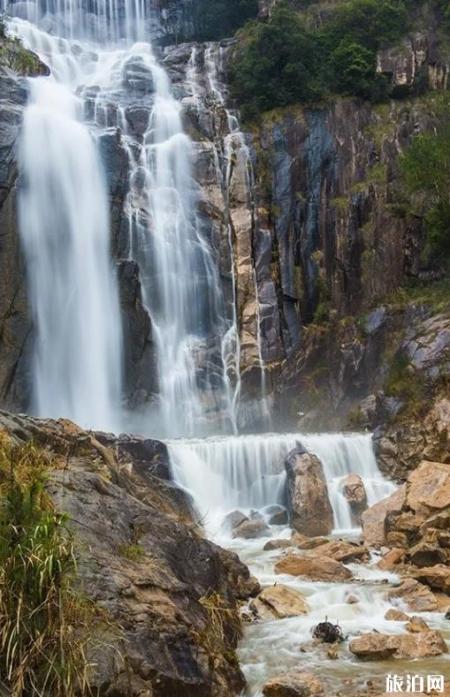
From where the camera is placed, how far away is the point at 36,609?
→ 531 centimetres

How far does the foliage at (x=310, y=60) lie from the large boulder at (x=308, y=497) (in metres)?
20.0

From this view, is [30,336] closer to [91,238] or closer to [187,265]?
[91,238]

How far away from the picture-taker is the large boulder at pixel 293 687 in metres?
7.17

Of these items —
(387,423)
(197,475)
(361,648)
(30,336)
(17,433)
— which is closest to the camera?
(361,648)

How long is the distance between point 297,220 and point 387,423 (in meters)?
11.4

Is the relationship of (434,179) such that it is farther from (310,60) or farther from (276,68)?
(276,68)

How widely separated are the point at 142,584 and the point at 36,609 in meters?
1.93

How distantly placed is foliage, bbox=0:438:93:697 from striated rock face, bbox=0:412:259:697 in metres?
0.47

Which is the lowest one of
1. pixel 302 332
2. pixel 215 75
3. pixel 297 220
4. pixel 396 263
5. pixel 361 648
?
pixel 361 648

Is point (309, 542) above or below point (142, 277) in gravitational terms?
below

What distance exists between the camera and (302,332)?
2745 centimetres

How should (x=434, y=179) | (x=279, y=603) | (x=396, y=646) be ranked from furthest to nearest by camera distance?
(x=434, y=179)
(x=279, y=603)
(x=396, y=646)

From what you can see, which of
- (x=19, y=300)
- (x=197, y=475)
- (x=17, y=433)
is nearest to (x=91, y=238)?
(x=19, y=300)

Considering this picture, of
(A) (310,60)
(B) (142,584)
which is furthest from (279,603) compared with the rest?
(A) (310,60)
